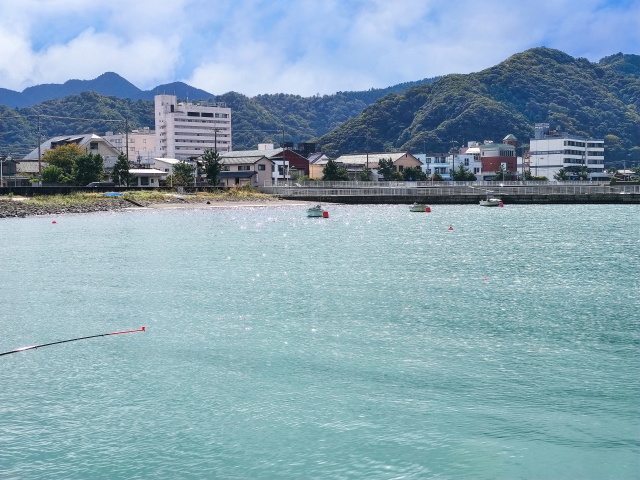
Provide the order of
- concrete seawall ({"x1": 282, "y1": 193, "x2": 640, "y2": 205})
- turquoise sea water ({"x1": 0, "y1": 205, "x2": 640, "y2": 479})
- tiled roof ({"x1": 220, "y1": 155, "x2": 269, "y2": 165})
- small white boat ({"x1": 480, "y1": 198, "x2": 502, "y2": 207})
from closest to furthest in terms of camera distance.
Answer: turquoise sea water ({"x1": 0, "y1": 205, "x2": 640, "y2": 479}), small white boat ({"x1": 480, "y1": 198, "x2": 502, "y2": 207}), concrete seawall ({"x1": 282, "y1": 193, "x2": 640, "y2": 205}), tiled roof ({"x1": 220, "y1": 155, "x2": 269, "y2": 165})

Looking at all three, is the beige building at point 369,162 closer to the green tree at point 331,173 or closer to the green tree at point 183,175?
the green tree at point 331,173

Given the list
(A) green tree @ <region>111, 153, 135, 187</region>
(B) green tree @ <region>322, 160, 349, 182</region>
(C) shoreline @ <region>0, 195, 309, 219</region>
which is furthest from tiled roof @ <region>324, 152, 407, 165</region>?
(A) green tree @ <region>111, 153, 135, 187</region>

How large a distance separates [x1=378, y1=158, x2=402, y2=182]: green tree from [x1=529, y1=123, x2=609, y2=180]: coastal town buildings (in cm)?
5025

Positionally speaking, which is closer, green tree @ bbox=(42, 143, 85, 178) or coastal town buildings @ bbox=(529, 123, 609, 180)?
green tree @ bbox=(42, 143, 85, 178)

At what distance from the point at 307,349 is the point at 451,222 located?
5396 centimetres

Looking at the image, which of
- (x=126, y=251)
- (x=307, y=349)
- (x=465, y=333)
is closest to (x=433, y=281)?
(x=465, y=333)

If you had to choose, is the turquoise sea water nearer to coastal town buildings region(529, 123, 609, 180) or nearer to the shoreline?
the shoreline

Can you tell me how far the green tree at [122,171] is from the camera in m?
98.3

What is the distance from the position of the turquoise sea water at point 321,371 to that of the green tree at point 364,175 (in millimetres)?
92424

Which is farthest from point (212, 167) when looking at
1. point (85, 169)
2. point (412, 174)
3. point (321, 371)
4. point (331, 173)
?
point (321, 371)

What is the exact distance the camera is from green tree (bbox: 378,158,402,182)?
132000mm

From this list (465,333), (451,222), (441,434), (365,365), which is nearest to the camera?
(441,434)

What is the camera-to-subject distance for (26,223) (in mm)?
61344

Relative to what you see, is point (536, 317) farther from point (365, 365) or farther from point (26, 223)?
point (26, 223)
